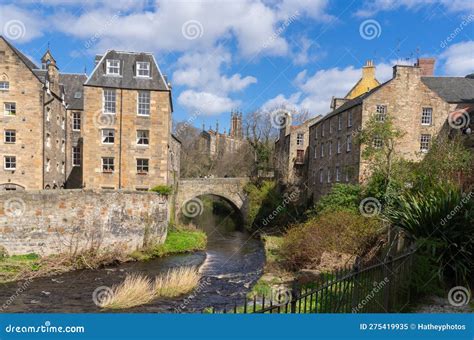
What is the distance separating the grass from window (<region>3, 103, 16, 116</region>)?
20009 millimetres

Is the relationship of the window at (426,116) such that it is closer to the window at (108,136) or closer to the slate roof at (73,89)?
the window at (108,136)

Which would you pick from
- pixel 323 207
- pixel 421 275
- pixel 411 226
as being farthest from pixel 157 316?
pixel 323 207

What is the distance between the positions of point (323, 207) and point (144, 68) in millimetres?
18416

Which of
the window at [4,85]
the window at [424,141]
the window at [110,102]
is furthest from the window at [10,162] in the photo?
the window at [424,141]

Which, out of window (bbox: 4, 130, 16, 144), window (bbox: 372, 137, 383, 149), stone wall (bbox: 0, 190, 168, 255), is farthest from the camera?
window (bbox: 4, 130, 16, 144)

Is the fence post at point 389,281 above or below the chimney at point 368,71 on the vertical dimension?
below

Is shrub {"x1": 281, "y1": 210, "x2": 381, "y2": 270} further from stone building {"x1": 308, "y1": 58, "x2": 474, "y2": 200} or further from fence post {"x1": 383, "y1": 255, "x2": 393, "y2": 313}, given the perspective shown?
stone building {"x1": 308, "y1": 58, "x2": 474, "y2": 200}

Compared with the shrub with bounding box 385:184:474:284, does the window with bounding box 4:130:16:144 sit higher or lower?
higher

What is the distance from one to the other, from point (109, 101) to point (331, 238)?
831 inches

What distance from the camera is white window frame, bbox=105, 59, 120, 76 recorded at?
2891 centimetres

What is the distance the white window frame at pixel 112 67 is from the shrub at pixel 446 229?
25693mm

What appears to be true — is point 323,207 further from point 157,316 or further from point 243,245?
point 157,316

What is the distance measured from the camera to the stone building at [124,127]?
28.6m

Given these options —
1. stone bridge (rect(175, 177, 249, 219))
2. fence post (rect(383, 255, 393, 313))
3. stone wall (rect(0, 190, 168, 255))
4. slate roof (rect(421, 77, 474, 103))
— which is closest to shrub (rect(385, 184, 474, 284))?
fence post (rect(383, 255, 393, 313))
